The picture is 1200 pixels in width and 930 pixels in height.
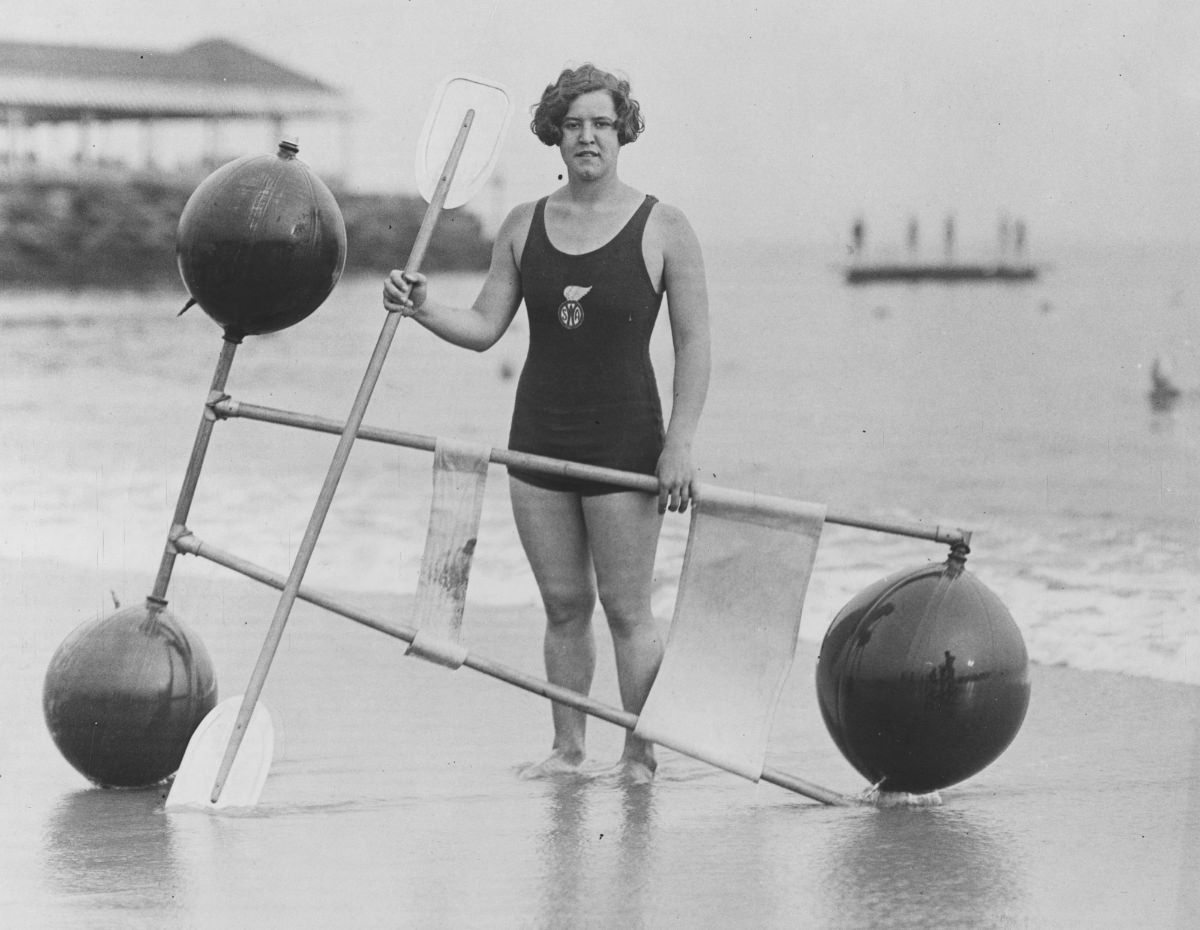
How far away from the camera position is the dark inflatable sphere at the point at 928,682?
3787 mm

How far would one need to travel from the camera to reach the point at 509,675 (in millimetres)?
3854

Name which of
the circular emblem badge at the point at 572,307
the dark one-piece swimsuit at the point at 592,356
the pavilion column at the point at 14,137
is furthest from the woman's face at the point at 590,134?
the pavilion column at the point at 14,137

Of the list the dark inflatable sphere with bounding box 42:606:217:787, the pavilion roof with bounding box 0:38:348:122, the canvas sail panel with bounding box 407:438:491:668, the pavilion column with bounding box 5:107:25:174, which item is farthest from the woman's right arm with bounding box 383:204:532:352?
the pavilion column with bounding box 5:107:25:174

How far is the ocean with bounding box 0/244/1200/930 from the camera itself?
3.25m

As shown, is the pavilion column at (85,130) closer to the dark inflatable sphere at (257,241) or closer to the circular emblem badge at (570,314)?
the dark inflatable sphere at (257,241)

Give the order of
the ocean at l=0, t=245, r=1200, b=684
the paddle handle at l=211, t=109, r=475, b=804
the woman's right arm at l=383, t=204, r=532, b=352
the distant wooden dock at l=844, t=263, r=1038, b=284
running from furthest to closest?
the distant wooden dock at l=844, t=263, r=1038, b=284 < the ocean at l=0, t=245, r=1200, b=684 < the woman's right arm at l=383, t=204, r=532, b=352 < the paddle handle at l=211, t=109, r=475, b=804

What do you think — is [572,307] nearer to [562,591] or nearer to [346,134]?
[562,591]

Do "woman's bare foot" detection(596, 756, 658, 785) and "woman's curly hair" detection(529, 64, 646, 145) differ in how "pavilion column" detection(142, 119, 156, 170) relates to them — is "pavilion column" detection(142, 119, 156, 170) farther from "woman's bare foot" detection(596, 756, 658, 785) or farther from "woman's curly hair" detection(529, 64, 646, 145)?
"woman's bare foot" detection(596, 756, 658, 785)

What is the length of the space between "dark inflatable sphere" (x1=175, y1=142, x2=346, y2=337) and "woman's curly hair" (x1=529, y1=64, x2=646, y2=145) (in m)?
0.52

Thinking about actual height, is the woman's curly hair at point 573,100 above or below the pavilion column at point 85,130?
below

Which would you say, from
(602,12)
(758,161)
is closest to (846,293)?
(758,161)

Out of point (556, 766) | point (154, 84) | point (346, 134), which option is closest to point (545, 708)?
point (556, 766)

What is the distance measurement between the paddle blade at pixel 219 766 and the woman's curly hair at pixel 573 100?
1.46 m

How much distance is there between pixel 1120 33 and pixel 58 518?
11.7 metres
